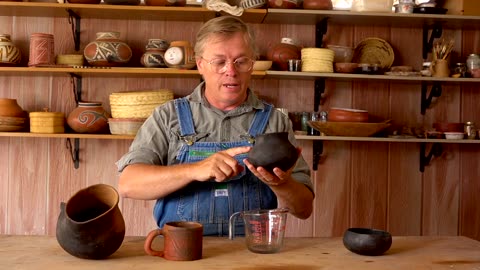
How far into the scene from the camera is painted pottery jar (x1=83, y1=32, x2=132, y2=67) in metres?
3.13

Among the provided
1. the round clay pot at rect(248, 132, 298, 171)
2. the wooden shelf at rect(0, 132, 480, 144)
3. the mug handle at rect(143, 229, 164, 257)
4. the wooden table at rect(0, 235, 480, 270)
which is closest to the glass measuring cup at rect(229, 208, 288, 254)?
the wooden table at rect(0, 235, 480, 270)

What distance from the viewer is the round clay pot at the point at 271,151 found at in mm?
1604

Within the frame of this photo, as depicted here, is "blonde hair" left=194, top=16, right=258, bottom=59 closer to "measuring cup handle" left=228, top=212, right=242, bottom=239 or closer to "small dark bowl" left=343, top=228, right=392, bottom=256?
"measuring cup handle" left=228, top=212, right=242, bottom=239

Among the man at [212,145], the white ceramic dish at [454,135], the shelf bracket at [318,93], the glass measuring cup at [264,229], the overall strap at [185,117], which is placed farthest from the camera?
the shelf bracket at [318,93]

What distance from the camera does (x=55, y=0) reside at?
345cm

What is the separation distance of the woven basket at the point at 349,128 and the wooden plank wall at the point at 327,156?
0.26 m

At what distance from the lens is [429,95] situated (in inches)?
134

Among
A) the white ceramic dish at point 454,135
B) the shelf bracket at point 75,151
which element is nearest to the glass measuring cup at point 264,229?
the white ceramic dish at point 454,135

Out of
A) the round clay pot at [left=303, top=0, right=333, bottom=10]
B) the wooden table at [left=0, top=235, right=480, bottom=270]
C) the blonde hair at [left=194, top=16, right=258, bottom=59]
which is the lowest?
the wooden table at [left=0, top=235, right=480, bottom=270]

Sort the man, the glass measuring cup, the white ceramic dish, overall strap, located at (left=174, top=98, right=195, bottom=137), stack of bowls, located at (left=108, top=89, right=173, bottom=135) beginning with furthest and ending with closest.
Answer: the white ceramic dish → stack of bowls, located at (left=108, top=89, right=173, bottom=135) → overall strap, located at (left=174, top=98, right=195, bottom=137) → the man → the glass measuring cup

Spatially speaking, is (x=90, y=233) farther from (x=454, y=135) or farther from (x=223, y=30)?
(x=454, y=135)

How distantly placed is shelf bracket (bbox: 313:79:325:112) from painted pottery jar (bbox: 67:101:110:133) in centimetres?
115

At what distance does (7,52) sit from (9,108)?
291 millimetres

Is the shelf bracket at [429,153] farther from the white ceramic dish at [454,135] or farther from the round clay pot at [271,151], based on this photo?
the round clay pot at [271,151]
